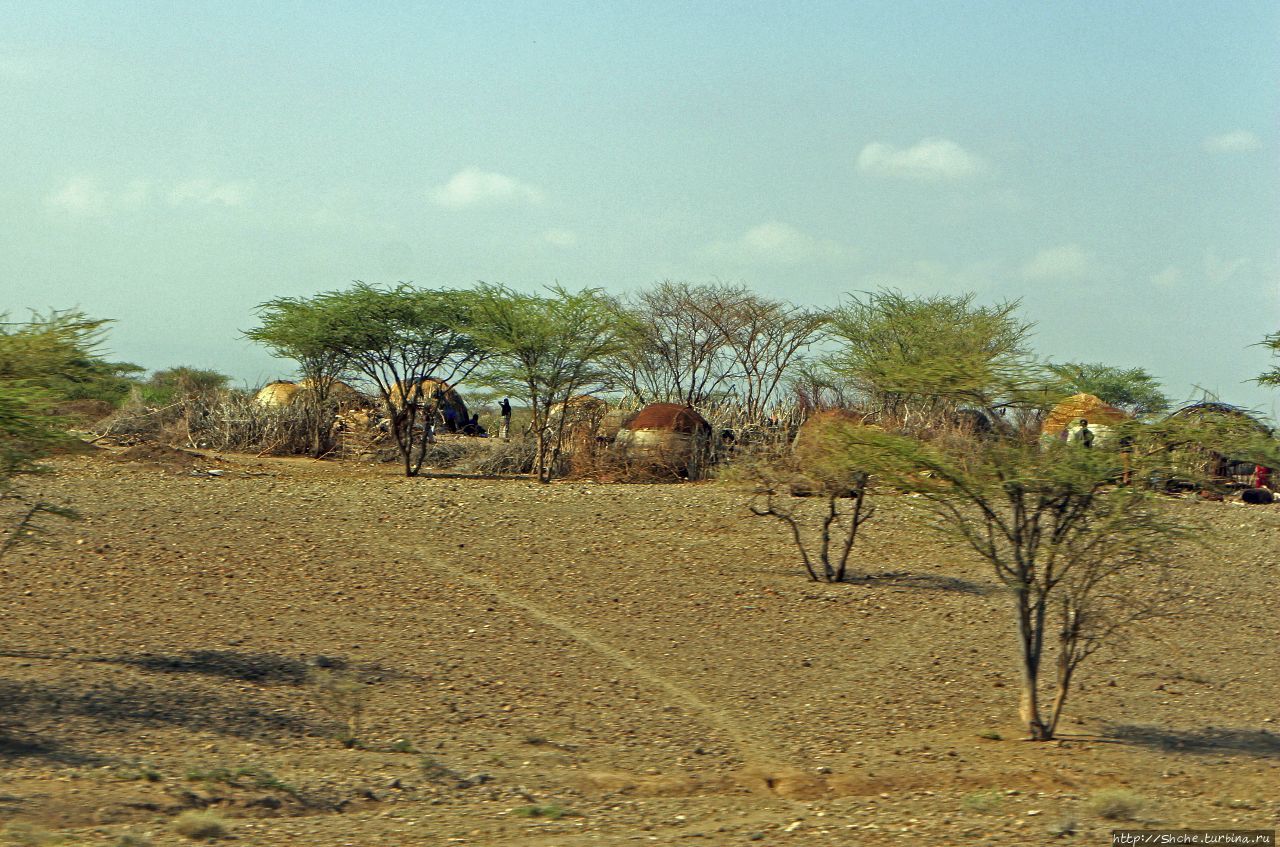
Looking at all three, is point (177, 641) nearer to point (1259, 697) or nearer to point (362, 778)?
point (362, 778)

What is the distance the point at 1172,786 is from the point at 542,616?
20.8 feet

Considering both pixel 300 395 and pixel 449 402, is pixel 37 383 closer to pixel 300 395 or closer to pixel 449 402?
pixel 300 395

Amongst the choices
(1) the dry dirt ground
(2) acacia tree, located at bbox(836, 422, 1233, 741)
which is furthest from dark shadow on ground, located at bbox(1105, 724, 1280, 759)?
(2) acacia tree, located at bbox(836, 422, 1233, 741)

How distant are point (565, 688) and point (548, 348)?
1413cm

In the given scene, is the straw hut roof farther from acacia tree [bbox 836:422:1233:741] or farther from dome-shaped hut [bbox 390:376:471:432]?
dome-shaped hut [bbox 390:376:471:432]

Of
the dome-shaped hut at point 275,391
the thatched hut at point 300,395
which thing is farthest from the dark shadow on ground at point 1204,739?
the dome-shaped hut at point 275,391

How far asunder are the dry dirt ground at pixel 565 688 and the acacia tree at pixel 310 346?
29.0 ft

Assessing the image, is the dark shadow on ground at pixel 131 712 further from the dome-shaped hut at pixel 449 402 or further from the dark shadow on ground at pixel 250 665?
the dome-shaped hut at pixel 449 402

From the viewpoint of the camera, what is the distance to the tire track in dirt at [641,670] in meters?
9.55

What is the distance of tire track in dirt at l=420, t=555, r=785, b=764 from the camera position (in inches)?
376

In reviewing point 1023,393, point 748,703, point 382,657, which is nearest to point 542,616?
point 382,657

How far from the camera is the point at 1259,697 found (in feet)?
37.9

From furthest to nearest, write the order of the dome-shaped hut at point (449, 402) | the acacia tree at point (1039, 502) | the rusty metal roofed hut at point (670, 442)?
the dome-shaped hut at point (449, 402), the rusty metal roofed hut at point (670, 442), the acacia tree at point (1039, 502)

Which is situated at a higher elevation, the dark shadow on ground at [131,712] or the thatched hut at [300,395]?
the thatched hut at [300,395]
